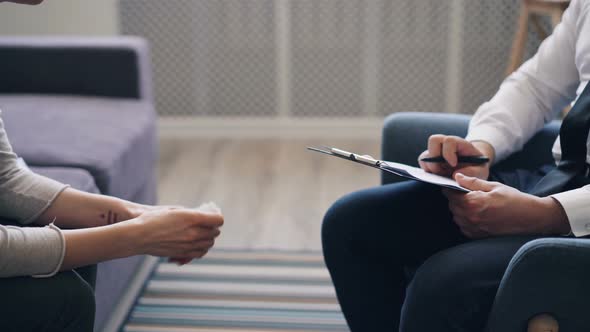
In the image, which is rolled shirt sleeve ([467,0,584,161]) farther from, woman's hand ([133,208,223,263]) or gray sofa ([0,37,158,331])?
gray sofa ([0,37,158,331])

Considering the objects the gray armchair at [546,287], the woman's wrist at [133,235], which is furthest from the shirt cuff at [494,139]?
the woman's wrist at [133,235]

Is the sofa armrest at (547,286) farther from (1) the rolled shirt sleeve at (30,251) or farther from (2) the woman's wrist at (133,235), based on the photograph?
(1) the rolled shirt sleeve at (30,251)

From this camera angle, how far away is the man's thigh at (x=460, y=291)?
3.34ft

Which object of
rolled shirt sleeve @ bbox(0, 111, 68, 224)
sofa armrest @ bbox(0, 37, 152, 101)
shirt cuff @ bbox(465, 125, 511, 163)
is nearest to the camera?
rolled shirt sleeve @ bbox(0, 111, 68, 224)

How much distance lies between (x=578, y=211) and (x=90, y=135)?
1.21m

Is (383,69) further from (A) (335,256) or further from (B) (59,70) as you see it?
(A) (335,256)

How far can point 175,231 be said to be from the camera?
1095 millimetres

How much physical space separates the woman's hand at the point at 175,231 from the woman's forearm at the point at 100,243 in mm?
13

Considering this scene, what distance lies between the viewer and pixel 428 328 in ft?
3.40

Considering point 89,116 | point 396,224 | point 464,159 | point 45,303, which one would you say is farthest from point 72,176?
point 464,159

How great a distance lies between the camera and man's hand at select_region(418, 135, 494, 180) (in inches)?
49.7

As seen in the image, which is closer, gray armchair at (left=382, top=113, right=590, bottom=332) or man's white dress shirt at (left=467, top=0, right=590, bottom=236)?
gray armchair at (left=382, top=113, right=590, bottom=332)

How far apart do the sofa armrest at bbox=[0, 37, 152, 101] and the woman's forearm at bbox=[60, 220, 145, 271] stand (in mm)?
1198

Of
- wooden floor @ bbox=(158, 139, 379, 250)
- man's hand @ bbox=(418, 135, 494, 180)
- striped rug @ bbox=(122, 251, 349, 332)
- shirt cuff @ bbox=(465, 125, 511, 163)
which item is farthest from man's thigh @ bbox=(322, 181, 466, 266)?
wooden floor @ bbox=(158, 139, 379, 250)
